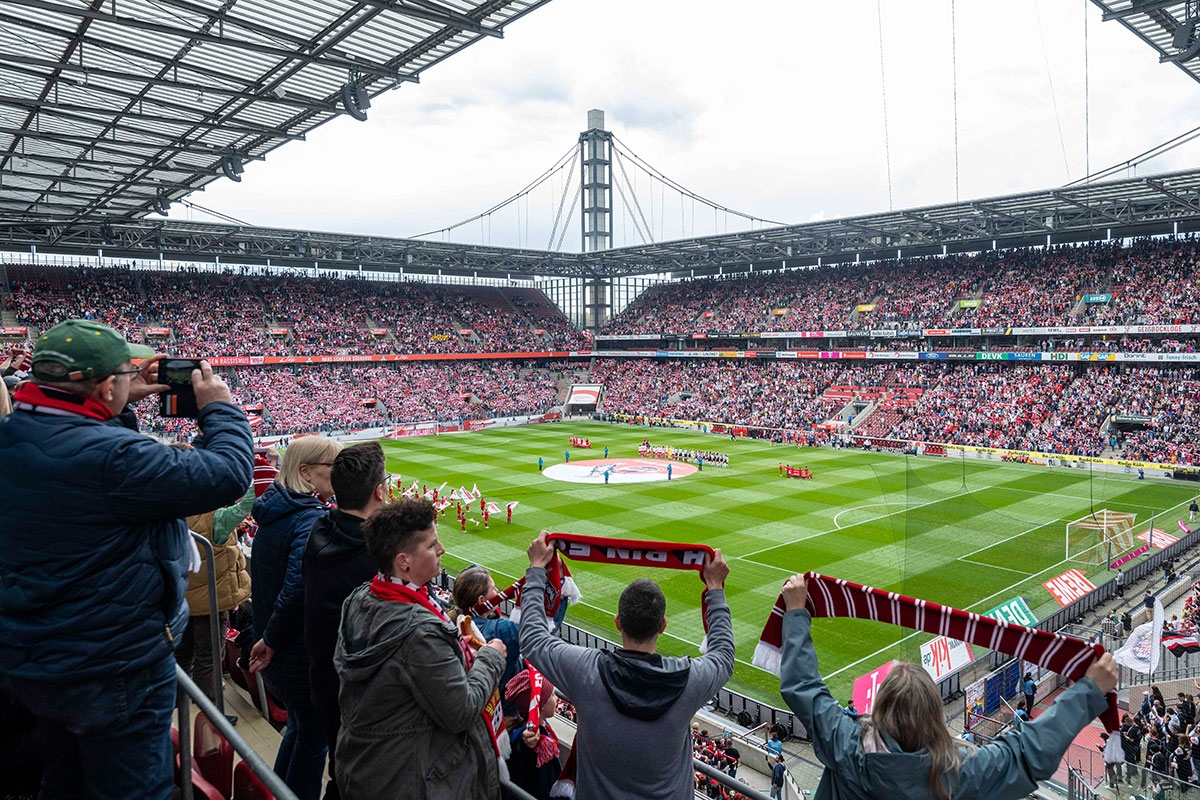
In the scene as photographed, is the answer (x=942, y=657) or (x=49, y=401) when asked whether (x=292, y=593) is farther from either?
(x=942, y=657)

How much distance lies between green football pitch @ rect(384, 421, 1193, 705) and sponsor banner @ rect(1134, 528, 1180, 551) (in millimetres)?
545

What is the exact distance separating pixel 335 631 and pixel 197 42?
727 inches

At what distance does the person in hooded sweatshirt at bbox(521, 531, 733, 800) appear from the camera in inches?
125

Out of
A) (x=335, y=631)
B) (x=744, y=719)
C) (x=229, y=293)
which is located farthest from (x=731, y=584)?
(x=229, y=293)

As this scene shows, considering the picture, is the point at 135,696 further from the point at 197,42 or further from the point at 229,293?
the point at 229,293

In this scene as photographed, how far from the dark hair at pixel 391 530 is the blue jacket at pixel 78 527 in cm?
63

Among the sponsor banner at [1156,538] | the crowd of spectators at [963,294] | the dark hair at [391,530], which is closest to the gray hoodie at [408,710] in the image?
the dark hair at [391,530]

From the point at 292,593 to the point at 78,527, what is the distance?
153cm

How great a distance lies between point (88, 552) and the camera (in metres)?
2.88

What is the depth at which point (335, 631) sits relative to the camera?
3.84 meters

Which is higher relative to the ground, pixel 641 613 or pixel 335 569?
pixel 335 569

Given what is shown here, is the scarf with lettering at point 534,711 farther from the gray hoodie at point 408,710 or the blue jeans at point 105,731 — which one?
the blue jeans at point 105,731

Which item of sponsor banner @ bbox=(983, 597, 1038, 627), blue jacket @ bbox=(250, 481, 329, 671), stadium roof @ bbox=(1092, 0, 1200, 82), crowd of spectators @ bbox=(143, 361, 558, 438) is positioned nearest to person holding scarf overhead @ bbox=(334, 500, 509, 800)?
blue jacket @ bbox=(250, 481, 329, 671)

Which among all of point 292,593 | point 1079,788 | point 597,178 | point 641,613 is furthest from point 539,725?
point 597,178
